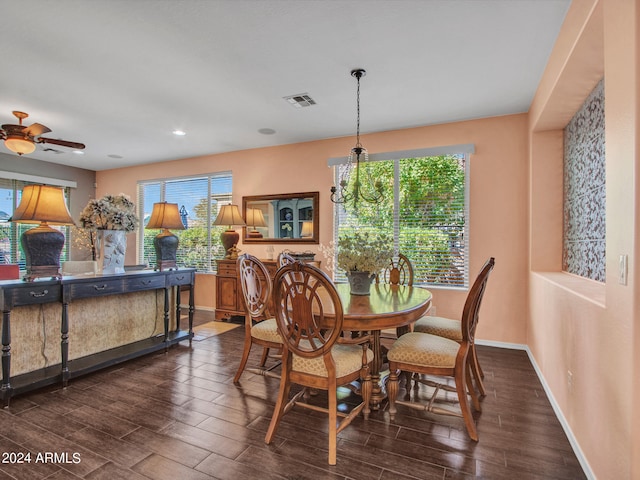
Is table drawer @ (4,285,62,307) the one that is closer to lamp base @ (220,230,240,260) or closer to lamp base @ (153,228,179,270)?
lamp base @ (153,228,179,270)

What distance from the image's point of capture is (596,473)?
63.7 inches

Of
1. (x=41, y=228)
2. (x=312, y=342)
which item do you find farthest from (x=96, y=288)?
(x=312, y=342)

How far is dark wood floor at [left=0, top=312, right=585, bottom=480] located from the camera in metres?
1.77

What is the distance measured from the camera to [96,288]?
117 inches

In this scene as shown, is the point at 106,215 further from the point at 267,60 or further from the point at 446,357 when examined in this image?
the point at 446,357

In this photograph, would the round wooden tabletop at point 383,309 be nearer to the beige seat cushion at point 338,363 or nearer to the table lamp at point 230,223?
the beige seat cushion at point 338,363

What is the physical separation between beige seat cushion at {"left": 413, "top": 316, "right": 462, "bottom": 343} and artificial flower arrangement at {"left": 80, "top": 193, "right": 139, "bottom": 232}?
9.78 feet

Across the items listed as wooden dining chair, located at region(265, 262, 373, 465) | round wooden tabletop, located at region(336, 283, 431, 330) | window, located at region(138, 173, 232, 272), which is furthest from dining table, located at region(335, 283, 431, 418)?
window, located at region(138, 173, 232, 272)

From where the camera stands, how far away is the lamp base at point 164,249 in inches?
149

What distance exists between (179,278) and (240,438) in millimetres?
2265

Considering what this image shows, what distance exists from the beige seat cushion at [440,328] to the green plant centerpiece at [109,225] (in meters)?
2.98

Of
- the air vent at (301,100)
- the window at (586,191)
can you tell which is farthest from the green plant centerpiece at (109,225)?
the window at (586,191)

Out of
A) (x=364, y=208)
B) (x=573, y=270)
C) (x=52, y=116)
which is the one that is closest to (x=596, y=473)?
(x=573, y=270)

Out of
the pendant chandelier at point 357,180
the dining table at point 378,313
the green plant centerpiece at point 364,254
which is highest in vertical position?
the pendant chandelier at point 357,180
